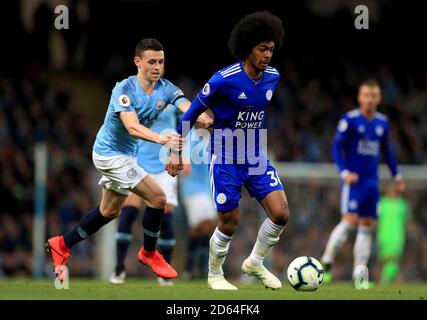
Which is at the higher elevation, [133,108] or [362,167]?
[133,108]

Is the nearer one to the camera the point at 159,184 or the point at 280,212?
the point at 280,212

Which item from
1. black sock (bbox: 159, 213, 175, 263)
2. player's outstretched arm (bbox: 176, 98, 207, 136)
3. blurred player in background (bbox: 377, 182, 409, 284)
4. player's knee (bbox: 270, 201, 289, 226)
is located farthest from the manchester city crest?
player's outstretched arm (bbox: 176, 98, 207, 136)

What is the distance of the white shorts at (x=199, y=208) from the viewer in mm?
14195

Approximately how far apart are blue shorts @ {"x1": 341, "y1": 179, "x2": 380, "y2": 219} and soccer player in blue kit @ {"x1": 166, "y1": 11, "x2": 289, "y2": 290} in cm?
384

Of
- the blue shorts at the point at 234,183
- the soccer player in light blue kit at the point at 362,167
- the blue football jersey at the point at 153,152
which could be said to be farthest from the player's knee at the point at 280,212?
the soccer player in light blue kit at the point at 362,167

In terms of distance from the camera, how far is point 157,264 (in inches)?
403

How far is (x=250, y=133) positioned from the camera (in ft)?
31.3

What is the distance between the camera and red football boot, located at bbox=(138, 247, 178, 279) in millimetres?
10148

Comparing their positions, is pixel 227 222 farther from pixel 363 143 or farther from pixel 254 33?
pixel 363 143

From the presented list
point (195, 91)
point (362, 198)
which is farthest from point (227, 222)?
point (195, 91)

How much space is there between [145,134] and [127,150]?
2.54 feet

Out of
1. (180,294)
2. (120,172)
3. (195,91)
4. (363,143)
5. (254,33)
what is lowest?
(180,294)

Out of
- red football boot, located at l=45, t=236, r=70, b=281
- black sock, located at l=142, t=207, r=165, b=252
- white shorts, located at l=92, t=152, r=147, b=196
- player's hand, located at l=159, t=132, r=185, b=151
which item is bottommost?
red football boot, located at l=45, t=236, r=70, b=281

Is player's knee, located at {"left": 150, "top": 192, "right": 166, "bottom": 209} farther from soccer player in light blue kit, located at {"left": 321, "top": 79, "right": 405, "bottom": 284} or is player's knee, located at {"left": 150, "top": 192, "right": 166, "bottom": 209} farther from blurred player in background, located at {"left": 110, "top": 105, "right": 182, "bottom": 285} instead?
soccer player in light blue kit, located at {"left": 321, "top": 79, "right": 405, "bottom": 284}
